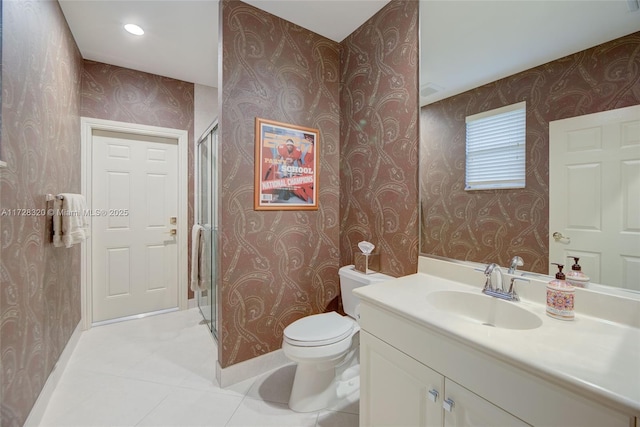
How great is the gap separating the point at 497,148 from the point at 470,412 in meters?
1.07

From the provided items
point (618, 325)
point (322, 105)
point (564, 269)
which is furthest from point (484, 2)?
point (618, 325)

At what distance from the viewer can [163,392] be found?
65.3 inches

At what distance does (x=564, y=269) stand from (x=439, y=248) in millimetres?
528

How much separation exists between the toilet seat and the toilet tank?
0.16 m

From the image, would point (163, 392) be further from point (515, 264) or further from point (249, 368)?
point (515, 264)

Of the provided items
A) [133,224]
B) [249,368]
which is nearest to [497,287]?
[249,368]

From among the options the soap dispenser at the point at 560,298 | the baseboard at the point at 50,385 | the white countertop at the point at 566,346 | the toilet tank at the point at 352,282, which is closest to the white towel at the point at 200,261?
the baseboard at the point at 50,385

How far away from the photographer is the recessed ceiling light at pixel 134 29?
2016 millimetres

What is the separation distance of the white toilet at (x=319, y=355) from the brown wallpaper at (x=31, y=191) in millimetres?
1256

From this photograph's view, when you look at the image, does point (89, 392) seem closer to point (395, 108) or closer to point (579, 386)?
point (579, 386)

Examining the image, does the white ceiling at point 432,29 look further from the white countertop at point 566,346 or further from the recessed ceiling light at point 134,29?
the white countertop at point 566,346

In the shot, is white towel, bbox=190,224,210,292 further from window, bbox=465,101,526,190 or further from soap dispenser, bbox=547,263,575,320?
soap dispenser, bbox=547,263,575,320

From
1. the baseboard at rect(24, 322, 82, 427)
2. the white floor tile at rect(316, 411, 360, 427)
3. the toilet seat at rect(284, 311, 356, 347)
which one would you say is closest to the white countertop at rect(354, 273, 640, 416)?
the toilet seat at rect(284, 311, 356, 347)

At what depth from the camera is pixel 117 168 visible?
8.76ft
